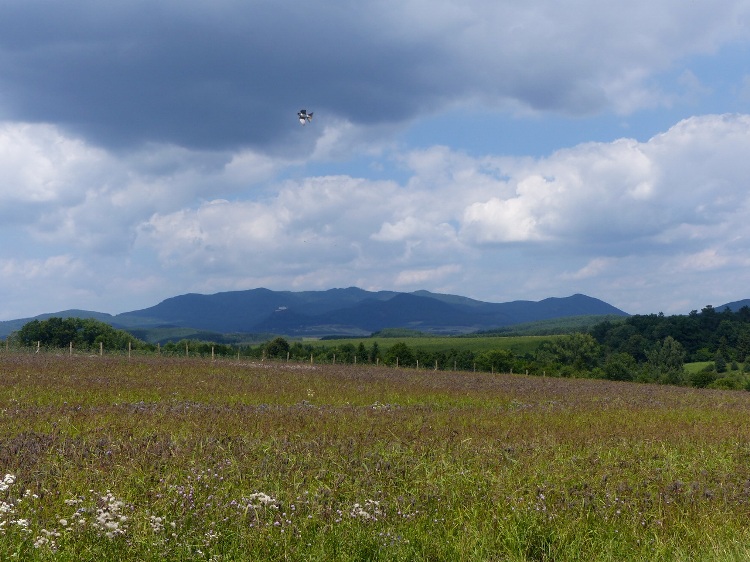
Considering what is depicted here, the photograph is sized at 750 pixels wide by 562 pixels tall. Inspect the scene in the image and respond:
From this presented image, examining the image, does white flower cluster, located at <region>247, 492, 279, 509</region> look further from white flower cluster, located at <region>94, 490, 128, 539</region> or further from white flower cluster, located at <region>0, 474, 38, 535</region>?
white flower cluster, located at <region>0, 474, 38, 535</region>

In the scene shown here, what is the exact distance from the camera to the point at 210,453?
9219 millimetres

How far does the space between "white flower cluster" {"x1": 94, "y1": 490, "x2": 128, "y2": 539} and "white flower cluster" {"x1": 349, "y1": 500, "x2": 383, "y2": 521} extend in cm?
217

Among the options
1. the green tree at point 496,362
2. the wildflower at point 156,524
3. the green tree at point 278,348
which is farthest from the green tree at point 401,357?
the wildflower at point 156,524

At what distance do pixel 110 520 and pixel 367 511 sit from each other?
8.35 feet

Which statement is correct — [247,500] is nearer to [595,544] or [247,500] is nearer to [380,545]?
[380,545]

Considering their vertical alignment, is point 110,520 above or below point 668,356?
above

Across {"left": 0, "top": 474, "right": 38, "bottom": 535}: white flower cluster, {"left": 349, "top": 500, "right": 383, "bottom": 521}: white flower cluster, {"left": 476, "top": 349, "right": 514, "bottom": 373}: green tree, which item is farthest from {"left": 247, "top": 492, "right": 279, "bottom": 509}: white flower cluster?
{"left": 476, "top": 349, "right": 514, "bottom": 373}: green tree

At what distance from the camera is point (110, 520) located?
584cm

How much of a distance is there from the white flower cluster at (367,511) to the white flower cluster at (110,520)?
2.17 metres

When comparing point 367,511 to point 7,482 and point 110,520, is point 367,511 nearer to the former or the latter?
point 110,520

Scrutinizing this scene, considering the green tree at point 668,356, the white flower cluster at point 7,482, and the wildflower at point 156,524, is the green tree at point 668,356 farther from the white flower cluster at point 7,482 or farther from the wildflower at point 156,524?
the white flower cluster at point 7,482

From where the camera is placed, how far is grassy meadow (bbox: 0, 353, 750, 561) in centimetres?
593

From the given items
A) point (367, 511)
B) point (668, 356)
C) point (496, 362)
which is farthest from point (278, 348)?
point (367, 511)

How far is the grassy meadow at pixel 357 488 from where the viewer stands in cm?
593
